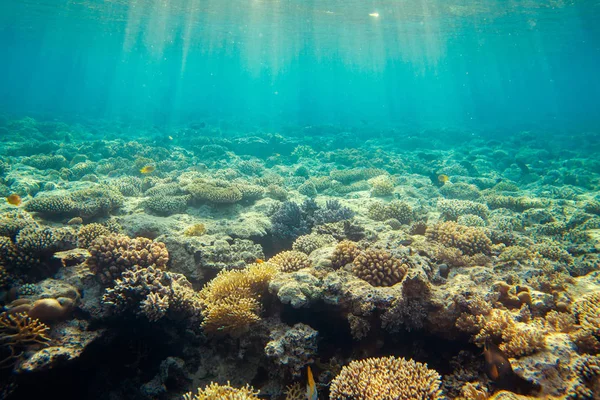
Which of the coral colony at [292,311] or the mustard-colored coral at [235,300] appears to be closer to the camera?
the coral colony at [292,311]

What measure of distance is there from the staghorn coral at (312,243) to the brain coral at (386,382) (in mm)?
3191

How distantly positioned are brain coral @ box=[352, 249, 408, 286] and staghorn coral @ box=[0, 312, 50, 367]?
448cm

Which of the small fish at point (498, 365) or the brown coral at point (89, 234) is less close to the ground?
the brown coral at point (89, 234)

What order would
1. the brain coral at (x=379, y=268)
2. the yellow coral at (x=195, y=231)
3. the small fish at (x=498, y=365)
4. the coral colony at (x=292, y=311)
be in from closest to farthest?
the small fish at (x=498, y=365), the coral colony at (x=292, y=311), the brain coral at (x=379, y=268), the yellow coral at (x=195, y=231)

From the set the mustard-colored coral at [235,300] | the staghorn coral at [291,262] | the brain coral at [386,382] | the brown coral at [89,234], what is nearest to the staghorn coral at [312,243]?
the staghorn coral at [291,262]

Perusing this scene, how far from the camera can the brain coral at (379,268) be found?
16.0ft

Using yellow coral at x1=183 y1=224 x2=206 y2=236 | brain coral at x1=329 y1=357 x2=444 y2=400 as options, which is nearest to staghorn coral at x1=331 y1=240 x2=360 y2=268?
brain coral at x1=329 y1=357 x2=444 y2=400

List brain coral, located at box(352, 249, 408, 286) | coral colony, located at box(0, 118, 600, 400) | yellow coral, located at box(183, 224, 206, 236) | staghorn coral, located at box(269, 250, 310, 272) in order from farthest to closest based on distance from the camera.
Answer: yellow coral, located at box(183, 224, 206, 236)
staghorn coral, located at box(269, 250, 310, 272)
brain coral, located at box(352, 249, 408, 286)
coral colony, located at box(0, 118, 600, 400)

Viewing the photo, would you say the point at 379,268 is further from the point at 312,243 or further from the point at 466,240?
the point at 466,240

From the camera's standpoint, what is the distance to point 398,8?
1236 inches

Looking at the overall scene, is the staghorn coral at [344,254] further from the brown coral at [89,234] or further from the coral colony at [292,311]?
the brown coral at [89,234]

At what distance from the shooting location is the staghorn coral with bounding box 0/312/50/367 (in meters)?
3.65

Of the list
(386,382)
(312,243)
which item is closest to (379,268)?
(386,382)

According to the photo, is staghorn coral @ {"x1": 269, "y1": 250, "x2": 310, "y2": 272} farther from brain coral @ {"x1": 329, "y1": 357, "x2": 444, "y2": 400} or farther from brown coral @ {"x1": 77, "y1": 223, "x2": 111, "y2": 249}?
brown coral @ {"x1": 77, "y1": 223, "x2": 111, "y2": 249}
